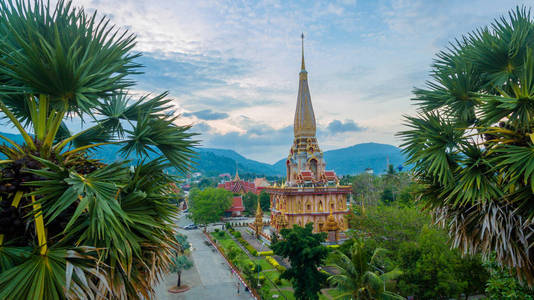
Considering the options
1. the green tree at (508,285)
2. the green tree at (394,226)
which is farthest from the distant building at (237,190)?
the green tree at (508,285)

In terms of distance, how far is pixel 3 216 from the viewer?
4.08 m

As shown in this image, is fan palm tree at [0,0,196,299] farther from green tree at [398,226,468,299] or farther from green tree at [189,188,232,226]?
green tree at [189,188,232,226]

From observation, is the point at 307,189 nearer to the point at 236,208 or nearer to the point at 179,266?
the point at 179,266

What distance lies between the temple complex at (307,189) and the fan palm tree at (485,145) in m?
24.3

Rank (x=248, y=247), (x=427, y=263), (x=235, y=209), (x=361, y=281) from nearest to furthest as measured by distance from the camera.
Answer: (x=361, y=281)
(x=427, y=263)
(x=248, y=247)
(x=235, y=209)

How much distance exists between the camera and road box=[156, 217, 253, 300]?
62.6 ft

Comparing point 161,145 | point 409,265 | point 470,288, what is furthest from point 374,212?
point 161,145

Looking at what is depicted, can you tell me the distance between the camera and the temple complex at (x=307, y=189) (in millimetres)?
31094

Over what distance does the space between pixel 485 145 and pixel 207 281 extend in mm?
20253

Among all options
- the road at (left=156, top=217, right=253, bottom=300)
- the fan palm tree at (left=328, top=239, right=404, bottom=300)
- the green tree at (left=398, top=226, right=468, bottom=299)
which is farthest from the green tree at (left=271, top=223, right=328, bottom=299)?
the road at (left=156, top=217, right=253, bottom=300)

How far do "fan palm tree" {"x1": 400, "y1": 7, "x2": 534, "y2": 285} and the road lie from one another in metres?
15.5

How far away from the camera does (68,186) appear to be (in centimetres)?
393

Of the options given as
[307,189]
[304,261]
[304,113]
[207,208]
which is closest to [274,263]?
[307,189]

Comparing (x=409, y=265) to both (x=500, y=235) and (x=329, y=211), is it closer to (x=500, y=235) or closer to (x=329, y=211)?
(x=500, y=235)
